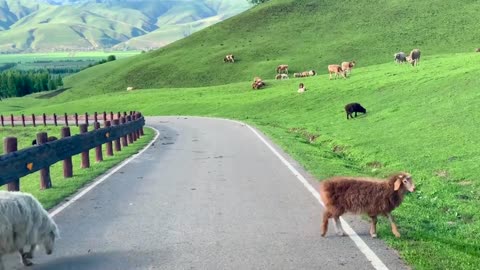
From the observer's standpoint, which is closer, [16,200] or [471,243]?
[16,200]

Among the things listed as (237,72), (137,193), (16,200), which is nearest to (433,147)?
(137,193)

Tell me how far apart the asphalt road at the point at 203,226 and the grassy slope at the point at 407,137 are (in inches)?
39.4

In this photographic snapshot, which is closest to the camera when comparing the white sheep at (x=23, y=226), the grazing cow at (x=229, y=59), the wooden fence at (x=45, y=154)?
the white sheep at (x=23, y=226)

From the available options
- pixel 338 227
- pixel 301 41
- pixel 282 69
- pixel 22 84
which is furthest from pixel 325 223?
pixel 22 84

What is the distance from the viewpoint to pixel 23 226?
684 cm

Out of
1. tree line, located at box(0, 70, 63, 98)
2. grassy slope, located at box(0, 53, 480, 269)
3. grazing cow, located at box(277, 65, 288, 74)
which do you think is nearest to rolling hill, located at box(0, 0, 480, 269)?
grassy slope, located at box(0, 53, 480, 269)

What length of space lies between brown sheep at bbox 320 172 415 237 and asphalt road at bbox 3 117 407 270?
1.08 feet

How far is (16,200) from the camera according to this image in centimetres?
684

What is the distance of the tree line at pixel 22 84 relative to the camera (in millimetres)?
125062

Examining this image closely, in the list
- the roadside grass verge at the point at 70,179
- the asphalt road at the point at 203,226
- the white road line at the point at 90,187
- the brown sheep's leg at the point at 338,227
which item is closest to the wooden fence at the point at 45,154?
the roadside grass verge at the point at 70,179

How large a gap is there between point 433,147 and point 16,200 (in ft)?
45.1

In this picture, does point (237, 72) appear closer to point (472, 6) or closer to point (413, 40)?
point (413, 40)

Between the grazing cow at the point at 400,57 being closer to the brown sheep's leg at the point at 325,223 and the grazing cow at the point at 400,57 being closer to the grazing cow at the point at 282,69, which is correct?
the grazing cow at the point at 282,69

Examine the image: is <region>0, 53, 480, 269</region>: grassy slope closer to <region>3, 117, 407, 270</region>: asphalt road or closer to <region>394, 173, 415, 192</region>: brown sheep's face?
<region>394, 173, 415, 192</region>: brown sheep's face
